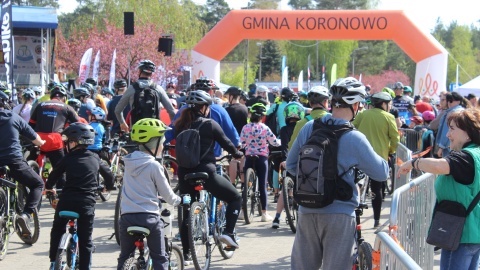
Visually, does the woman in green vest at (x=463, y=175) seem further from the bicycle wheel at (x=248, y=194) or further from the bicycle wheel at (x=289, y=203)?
the bicycle wheel at (x=248, y=194)

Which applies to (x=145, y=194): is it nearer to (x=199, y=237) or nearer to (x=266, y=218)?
(x=199, y=237)

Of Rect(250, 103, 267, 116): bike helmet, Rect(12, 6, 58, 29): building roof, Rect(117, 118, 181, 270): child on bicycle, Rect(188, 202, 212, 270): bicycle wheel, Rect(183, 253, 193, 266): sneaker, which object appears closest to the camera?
Rect(117, 118, 181, 270): child on bicycle

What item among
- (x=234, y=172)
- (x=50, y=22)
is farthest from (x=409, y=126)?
(x=50, y=22)

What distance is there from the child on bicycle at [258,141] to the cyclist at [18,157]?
10.6ft

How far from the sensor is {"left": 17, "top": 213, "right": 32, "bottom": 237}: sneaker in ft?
32.6

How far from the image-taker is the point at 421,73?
28984 mm

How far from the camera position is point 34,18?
3381cm

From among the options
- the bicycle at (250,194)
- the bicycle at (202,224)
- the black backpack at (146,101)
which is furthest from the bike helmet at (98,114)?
the bicycle at (202,224)

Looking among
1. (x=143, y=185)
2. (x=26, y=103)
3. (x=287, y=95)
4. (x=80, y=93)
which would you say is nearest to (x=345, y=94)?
(x=143, y=185)

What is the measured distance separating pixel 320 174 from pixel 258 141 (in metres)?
6.48

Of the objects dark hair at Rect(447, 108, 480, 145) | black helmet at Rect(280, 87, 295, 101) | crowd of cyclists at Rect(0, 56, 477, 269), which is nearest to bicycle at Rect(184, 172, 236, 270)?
crowd of cyclists at Rect(0, 56, 477, 269)

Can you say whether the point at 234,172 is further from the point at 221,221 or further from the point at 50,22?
the point at 50,22

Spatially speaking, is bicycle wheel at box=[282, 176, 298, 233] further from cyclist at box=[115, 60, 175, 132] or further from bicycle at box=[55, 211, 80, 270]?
bicycle at box=[55, 211, 80, 270]

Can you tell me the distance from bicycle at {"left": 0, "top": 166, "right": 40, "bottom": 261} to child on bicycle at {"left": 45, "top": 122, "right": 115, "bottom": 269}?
2138 millimetres
